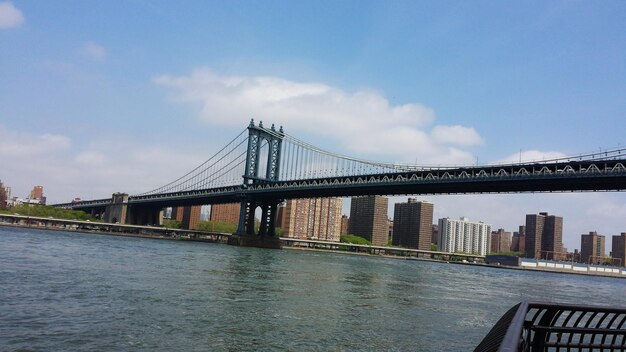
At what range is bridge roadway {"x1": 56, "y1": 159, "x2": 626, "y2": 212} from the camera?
185ft

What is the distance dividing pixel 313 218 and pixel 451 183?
403 ft

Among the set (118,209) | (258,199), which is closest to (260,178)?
(258,199)

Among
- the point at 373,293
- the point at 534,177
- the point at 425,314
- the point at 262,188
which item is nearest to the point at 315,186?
the point at 262,188

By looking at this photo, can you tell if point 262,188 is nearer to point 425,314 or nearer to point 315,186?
point 315,186

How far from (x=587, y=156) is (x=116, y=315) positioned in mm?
59114

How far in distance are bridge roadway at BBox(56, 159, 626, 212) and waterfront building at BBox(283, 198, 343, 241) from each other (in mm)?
76661

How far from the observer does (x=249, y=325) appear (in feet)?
43.9

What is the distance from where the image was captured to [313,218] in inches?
7446

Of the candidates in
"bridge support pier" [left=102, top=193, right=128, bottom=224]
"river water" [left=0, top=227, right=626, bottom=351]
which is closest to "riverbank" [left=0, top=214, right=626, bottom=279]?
"bridge support pier" [left=102, top=193, right=128, bottom=224]

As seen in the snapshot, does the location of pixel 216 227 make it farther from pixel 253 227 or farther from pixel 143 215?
pixel 253 227

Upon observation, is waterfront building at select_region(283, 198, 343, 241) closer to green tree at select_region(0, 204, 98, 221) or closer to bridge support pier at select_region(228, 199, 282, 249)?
green tree at select_region(0, 204, 98, 221)

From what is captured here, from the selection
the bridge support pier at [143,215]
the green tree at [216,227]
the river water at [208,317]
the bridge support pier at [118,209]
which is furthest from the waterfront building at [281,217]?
the river water at [208,317]

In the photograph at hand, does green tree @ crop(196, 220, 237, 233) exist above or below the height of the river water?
below

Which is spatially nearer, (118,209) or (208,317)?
(208,317)
